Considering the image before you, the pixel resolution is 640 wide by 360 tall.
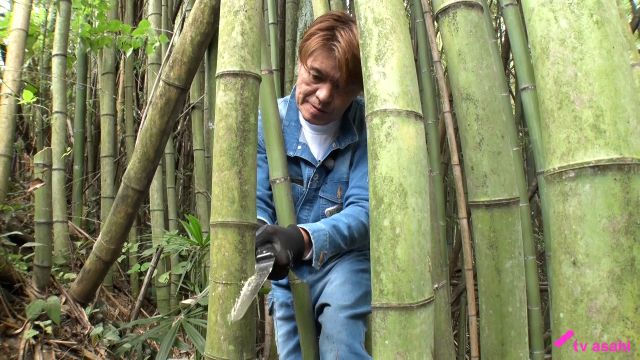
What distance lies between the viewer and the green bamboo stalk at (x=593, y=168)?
49 cm

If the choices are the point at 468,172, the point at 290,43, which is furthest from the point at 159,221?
the point at 468,172

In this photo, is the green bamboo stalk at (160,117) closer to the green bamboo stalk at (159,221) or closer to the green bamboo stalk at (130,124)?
the green bamboo stalk at (159,221)

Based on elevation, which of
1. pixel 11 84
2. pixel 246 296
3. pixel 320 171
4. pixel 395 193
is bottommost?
pixel 246 296

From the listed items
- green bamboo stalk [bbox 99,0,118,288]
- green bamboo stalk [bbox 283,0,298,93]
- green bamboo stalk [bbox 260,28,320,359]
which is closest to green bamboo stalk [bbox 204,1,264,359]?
green bamboo stalk [bbox 260,28,320,359]

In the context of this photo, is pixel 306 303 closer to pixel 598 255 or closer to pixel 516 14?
pixel 598 255

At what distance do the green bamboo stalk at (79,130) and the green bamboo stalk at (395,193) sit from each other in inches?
94.8

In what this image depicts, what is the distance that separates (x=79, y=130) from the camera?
9.14 ft

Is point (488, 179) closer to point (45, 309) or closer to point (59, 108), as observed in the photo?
point (45, 309)

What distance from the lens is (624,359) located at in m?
0.48

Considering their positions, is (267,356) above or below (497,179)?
below

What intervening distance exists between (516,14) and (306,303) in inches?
38.5

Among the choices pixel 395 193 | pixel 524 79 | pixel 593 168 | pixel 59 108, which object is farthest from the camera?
pixel 59 108

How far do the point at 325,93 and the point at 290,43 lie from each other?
106cm

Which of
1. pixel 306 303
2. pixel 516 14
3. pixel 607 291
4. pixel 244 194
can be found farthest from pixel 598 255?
pixel 516 14
